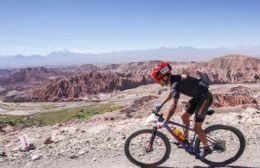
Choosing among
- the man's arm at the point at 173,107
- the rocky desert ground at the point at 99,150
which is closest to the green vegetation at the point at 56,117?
the rocky desert ground at the point at 99,150

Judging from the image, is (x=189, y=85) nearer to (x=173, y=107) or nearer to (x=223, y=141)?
(x=173, y=107)

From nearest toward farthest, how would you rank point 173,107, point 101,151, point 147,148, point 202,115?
point 173,107 < point 202,115 < point 147,148 < point 101,151

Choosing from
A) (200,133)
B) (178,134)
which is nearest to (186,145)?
(178,134)

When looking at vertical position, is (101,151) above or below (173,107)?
below

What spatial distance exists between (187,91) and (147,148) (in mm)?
1613

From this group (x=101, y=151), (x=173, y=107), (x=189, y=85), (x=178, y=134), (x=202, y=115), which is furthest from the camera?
(x=101, y=151)

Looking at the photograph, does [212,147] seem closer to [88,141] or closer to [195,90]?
[195,90]

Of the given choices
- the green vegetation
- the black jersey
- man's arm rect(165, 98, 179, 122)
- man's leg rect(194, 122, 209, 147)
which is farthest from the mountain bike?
the green vegetation

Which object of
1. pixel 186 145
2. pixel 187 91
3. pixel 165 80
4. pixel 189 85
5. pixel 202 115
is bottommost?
pixel 186 145

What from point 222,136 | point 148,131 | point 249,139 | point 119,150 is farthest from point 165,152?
point 249,139

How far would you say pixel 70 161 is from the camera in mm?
10266

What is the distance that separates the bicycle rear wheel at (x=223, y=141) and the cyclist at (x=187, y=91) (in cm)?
19

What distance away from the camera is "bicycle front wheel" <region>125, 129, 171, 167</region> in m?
8.66

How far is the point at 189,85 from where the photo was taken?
8.21m
